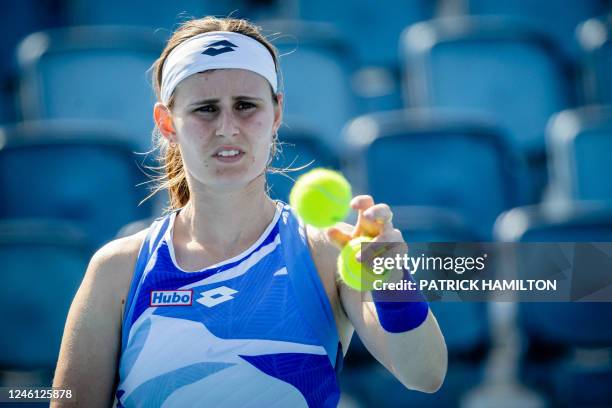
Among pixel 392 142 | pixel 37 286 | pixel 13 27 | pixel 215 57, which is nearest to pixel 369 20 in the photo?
pixel 392 142

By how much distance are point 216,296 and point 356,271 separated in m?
0.44

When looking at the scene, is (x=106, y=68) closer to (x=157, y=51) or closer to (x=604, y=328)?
(x=157, y=51)

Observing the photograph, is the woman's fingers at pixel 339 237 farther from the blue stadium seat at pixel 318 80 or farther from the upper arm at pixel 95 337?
the blue stadium seat at pixel 318 80

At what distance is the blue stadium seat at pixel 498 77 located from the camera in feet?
18.7

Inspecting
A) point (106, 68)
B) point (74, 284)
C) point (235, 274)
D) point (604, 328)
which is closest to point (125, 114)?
point (106, 68)

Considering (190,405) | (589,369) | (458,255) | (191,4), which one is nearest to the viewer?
(190,405)

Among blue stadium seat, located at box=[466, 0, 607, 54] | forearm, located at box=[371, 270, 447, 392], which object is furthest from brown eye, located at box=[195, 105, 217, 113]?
blue stadium seat, located at box=[466, 0, 607, 54]

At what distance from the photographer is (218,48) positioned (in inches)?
96.3

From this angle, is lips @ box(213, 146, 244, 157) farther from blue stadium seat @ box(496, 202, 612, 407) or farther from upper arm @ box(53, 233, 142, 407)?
blue stadium seat @ box(496, 202, 612, 407)

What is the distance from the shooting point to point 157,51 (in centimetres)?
575

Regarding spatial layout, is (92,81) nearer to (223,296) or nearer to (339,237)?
(223,296)

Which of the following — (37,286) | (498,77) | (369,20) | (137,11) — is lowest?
(37,286)

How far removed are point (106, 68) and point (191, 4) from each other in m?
1.03

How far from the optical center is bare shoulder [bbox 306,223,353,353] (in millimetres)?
2350
